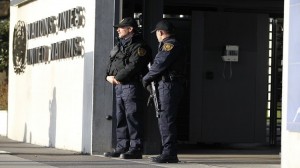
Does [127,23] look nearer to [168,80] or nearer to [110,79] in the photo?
[110,79]

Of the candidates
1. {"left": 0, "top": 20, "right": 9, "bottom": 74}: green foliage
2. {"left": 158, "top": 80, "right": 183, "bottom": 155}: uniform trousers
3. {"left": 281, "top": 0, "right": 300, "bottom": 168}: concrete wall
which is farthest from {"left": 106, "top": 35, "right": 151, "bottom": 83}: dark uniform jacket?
{"left": 0, "top": 20, "right": 9, "bottom": 74}: green foliage

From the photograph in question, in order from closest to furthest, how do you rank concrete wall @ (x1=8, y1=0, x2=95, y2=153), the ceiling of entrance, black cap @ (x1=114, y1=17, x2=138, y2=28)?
black cap @ (x1=114, y1=17, x2=138, y2=28) → concrete wall @ (x1=8, y1=0, x2=95, y2=153) → the ceiling of entrance

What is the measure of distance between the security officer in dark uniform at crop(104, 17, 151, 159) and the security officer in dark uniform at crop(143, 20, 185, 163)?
1.92 ft

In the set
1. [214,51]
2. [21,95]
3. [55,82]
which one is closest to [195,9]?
[214,51]

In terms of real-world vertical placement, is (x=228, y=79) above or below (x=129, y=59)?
below

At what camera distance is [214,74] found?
15.9 m

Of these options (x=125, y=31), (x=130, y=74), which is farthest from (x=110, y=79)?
(x=125, y=31)

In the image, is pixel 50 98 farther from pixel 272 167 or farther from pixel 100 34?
pixel 272 167

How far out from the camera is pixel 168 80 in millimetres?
11500

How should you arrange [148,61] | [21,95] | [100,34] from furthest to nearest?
[21,95] < [100,34] < [148,61]

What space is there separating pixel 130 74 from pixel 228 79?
13.8ft

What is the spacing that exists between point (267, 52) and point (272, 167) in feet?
17.2

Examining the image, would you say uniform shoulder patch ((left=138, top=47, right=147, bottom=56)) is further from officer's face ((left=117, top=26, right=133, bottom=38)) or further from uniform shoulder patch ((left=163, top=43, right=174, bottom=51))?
uniform shoulder patch ((left=163, top=43, right=174, bottom=51))

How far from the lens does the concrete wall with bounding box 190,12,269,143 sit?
1584cm
